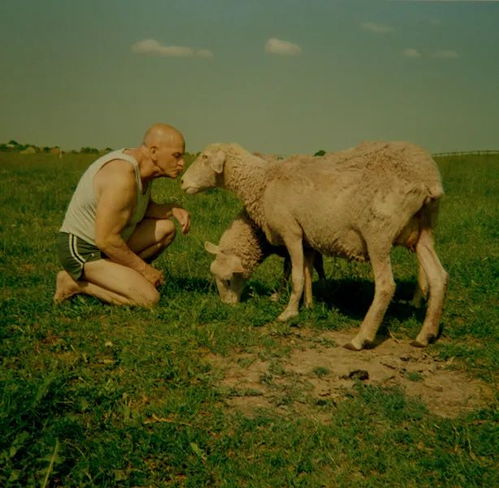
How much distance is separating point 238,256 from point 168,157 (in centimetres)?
151

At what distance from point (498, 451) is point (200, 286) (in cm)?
431

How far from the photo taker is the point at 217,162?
Answer: 667 centimetres

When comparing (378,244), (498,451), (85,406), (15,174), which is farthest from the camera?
(15,174)

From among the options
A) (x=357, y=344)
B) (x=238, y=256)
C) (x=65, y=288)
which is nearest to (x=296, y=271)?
(x=238, y=256)

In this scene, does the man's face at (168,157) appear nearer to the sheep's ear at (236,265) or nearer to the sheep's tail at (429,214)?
the sheep's ear at (236,265)

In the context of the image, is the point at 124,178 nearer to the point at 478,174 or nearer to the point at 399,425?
the point at 399,425

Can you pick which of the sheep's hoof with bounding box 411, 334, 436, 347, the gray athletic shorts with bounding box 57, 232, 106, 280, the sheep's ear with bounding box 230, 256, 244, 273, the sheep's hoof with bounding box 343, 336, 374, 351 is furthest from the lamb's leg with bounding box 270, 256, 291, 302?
the gray athletic shorts with bounding box 57, 232, 106, 280

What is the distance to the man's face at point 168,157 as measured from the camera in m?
6.18

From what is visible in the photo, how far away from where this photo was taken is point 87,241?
6.26 m

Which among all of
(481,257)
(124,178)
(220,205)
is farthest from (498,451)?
(220,205)

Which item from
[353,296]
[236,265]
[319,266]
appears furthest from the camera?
[319,266]

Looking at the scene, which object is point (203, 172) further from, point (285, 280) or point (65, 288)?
point (65, 288)

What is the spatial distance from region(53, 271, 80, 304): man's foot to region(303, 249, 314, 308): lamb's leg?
2506 mm

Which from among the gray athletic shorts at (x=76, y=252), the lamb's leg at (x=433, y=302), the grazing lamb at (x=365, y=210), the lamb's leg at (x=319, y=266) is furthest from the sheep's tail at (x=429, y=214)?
the gray athletic shorts at (x=76, y=252)
